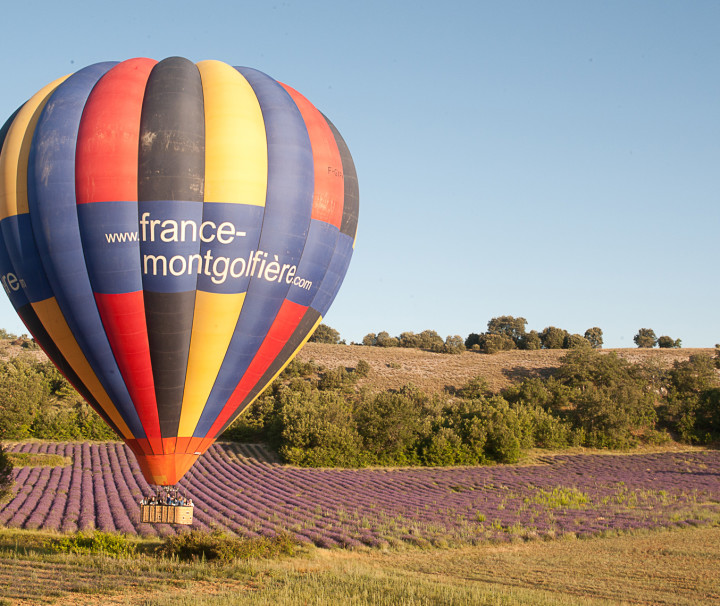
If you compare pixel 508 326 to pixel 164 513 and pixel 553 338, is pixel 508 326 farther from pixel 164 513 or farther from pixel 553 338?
pixel 164 513

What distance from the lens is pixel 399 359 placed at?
8988cm

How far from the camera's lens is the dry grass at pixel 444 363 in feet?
256

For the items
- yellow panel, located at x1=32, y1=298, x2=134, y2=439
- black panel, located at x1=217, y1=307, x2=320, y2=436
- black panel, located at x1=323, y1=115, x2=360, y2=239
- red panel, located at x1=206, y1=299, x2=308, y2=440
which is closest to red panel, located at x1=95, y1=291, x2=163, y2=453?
yellow panel, located at x1=32, y1=298, x2=134, y2=439

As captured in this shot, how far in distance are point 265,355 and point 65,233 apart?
503 cm

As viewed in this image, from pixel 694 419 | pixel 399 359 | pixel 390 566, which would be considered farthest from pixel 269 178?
pixel 399 359

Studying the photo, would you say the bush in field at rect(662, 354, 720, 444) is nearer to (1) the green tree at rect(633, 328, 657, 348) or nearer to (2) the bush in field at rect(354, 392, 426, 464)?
(2) the bush in field at rect(354, 392, 426, 464)

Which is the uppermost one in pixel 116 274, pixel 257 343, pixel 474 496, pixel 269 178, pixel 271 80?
pixel 271 80

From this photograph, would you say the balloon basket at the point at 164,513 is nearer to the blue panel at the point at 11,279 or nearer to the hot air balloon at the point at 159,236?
the hot air balloon at the point at 159,236

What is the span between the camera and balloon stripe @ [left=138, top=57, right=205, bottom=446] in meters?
14.7

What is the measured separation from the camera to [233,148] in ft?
49.9

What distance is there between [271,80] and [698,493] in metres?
31.2

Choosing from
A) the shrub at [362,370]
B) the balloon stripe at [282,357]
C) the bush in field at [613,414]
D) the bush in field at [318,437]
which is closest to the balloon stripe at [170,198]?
the balloon stripe at [282,357]

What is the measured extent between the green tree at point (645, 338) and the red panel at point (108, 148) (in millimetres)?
123161

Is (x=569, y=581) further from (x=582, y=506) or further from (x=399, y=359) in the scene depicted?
(x=399, y=359)
